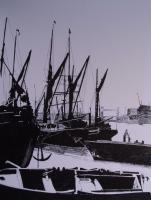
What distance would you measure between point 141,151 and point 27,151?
1557mm

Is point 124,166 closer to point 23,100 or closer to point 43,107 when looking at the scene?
point 23,100

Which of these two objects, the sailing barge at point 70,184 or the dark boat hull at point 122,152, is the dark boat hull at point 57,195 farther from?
the dark boat hull at point 122,152

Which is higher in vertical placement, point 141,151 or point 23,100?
point 23,100

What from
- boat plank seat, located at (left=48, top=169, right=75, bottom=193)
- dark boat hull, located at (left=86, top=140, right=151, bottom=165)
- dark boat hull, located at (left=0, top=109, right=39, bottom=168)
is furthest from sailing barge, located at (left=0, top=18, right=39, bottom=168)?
dark boat hull, located at (left=86, top=140, right=151, bottom=165)

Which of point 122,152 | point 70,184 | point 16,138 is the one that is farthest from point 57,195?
→ point 122,152

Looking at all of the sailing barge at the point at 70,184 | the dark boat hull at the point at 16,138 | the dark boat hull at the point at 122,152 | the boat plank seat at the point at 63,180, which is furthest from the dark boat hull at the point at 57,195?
the dark boat hull at the point at 122,152

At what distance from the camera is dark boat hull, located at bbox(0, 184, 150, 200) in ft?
10.7

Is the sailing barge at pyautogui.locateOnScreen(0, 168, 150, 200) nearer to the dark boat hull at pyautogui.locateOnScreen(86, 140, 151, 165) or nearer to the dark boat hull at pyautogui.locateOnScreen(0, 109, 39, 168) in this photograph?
the dark boat hull at pyautogui.locateOnScreen(0, 109, 39, 168)

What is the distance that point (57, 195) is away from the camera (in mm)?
3352

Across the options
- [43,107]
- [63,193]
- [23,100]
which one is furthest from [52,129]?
[63,193]

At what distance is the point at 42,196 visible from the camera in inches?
131

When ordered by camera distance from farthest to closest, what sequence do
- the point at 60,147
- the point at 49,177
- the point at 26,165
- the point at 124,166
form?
1. the point at 60,147
2. the point at 124,166
3. the point at 26,165
4. the point at 49,177

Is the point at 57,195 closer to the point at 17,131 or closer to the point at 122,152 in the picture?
the point at 17,131

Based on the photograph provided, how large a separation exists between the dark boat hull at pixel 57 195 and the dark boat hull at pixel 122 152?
3.57 ft
